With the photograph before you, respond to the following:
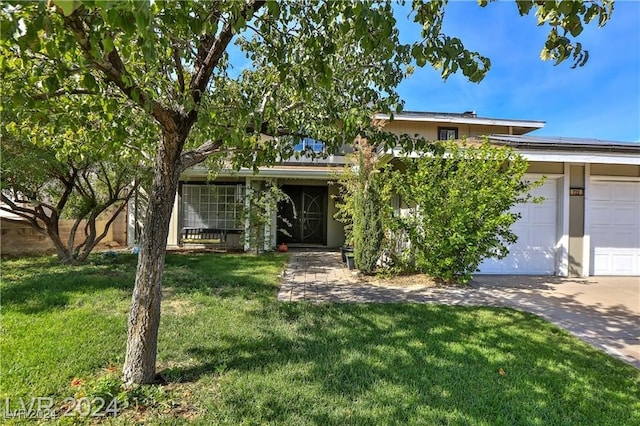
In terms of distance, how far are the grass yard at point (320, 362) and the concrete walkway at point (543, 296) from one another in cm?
44

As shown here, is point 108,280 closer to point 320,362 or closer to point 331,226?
point 320,362

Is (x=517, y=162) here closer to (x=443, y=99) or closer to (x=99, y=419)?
(x=99, y=419)

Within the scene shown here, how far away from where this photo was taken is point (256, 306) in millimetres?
5574

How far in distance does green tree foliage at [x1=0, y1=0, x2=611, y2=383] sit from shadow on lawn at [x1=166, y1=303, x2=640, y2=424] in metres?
1.12

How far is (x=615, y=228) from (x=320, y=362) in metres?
8.80

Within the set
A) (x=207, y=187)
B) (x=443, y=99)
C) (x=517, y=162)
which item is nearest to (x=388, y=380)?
(x=517, y=162)

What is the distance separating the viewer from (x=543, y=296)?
6.57 m

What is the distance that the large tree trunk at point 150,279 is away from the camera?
3.11 m

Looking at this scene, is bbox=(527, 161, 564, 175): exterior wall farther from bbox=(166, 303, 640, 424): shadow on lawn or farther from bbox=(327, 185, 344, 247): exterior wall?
bbox=(327, 185, 344, 247): exterior wall

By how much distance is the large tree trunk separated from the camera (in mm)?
3109

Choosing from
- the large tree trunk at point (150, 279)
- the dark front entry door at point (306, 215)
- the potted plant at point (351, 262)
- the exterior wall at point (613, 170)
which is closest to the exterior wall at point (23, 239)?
the dark front entry door at point (306, 215)

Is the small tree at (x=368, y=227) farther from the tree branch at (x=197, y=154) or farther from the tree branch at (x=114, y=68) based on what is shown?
the tree branch at (x=114, y=68)

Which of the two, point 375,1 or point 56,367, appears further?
point 56,367

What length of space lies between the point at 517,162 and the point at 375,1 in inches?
226
